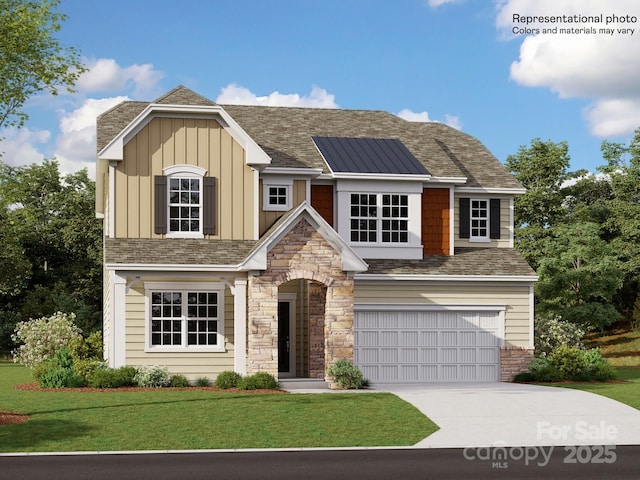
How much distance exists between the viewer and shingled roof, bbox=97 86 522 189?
3130 cm

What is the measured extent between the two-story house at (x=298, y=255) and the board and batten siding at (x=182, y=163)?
4 centimetres

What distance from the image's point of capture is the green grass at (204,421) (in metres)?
17.8

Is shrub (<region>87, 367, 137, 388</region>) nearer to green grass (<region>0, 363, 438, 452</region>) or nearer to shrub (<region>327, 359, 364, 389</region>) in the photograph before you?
green grass (<region>0, 363, 438, 452</region>)

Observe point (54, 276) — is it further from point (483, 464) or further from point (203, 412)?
point (483, 464)

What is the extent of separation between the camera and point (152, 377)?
87.2 ft

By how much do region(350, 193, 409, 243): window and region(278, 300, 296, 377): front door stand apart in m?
3.34

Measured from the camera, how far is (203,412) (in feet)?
68.9

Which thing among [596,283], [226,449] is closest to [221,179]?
[226,449]

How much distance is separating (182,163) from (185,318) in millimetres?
4852

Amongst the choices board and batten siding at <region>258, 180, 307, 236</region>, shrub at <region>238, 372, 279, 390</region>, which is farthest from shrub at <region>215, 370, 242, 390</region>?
board and batten siding at <region>258, 180, 307, 236</region>

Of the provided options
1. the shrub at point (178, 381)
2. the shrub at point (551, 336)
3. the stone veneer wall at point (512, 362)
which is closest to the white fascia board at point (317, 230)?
the shrub at point (178, 381)

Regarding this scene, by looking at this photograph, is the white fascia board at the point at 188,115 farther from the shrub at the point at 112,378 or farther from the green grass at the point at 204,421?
the green grass at the point at 204,421

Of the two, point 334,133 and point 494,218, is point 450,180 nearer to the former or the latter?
point 494,218

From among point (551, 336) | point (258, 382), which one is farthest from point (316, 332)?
point (551, 336)
